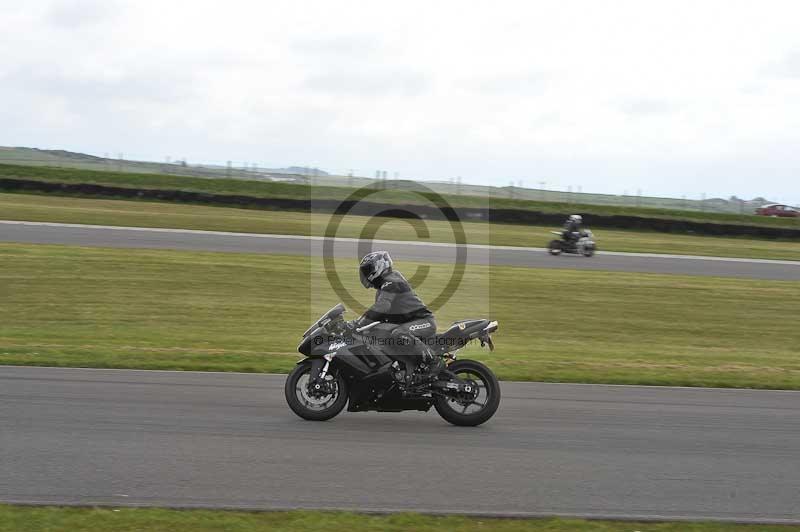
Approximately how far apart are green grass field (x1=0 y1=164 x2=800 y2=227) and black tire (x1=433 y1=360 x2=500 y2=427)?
35.5m

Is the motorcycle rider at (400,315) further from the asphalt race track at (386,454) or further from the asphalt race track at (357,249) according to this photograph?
the asphalt race track at (357,249)

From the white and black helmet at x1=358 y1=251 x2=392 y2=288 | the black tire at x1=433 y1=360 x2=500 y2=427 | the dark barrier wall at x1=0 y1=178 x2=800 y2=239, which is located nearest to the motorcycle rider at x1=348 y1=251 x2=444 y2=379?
the white and black helmet at x1=358 y1=251 x2=392 y2=288

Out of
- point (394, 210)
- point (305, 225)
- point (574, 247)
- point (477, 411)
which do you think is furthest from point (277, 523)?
point (394, 210)

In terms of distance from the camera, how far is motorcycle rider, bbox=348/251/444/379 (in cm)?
883

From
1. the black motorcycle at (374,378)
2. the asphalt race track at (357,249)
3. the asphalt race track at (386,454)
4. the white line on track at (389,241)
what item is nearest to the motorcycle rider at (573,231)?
the asphalt race track at (357,249)

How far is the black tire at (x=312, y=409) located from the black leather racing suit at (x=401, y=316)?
0.65 meters

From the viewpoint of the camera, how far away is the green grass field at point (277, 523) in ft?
18.2

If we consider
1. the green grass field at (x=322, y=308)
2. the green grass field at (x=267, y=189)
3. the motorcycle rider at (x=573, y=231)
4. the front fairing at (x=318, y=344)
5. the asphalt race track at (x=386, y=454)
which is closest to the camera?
the asphalt race track at (x=386, y=454)

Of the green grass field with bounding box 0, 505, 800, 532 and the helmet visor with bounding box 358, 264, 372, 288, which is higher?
the helmet visor with bounding box 358, 264, 372, 288

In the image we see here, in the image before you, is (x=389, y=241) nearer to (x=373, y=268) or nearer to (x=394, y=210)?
(x=394, y=210)

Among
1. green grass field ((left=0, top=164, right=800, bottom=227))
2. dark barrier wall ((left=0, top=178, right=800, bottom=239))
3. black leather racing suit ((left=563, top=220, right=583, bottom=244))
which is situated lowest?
black leather racing suit ((left=563, top=220, right=583, bottom=244))

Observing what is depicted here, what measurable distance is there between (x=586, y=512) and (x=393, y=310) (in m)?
3.19

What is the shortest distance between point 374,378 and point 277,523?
318 centimetres

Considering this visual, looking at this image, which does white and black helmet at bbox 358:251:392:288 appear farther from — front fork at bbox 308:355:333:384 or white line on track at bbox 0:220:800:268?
white line on track at bbox 0:220:800:268
